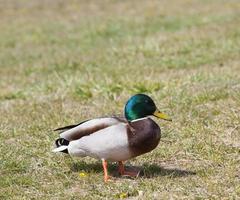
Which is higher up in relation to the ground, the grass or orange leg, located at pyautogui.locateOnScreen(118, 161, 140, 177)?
orange leg, located at pyautogui.locateOnScreen(118, 161, 140, 177)

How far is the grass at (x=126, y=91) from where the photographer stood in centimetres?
566

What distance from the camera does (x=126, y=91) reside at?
9.20m

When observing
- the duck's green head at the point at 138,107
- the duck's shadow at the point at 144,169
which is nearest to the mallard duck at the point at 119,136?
the duck's green head at the point at 138,107

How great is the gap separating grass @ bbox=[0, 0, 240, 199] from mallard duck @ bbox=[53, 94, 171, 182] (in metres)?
0.23

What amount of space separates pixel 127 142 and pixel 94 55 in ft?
25.0

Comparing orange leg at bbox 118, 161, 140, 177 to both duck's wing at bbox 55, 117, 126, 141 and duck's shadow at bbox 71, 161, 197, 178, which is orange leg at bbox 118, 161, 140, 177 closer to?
duck's shadow at bbox 71, 161, 197, 178

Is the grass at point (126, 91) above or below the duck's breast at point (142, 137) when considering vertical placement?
below

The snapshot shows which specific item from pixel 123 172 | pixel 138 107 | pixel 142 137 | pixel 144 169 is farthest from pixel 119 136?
pixel 144 169

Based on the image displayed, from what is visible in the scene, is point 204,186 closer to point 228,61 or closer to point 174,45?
point 228,61

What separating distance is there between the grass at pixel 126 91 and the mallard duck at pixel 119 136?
0.75ft

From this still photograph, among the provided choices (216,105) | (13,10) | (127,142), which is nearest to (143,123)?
(127,142)

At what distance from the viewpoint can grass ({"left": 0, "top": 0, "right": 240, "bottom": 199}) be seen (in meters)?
5.66

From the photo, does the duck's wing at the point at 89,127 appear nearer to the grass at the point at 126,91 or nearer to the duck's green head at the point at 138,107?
the duck's green head at the point at 138,107

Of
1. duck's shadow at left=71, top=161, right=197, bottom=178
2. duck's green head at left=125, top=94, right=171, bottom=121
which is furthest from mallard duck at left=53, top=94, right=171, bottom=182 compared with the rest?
duck's shadow at left=71, top=161, right=197, bottom=178
